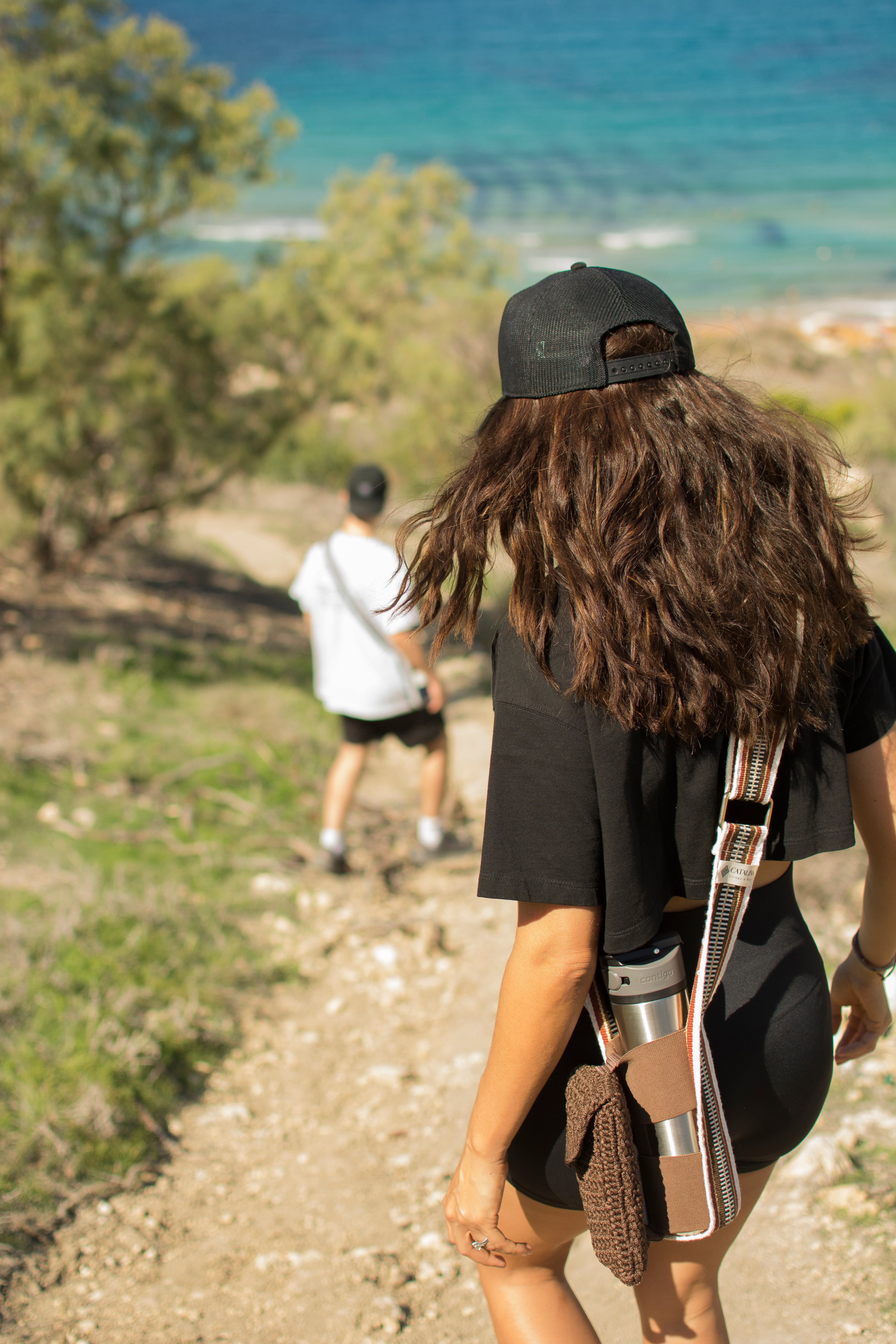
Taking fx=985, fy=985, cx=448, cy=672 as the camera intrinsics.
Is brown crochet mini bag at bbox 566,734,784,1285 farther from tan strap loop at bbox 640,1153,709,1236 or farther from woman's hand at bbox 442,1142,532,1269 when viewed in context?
woman's hand at bbox 442,1142,532,1269

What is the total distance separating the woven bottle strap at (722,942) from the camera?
3.94ft

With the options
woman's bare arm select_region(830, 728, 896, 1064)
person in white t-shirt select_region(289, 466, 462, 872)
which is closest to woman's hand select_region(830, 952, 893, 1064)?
woman's bare arm select_region(830, 728, 896, 1064)

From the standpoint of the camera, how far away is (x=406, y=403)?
10.3 meters

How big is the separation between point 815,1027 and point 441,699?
2.78 m

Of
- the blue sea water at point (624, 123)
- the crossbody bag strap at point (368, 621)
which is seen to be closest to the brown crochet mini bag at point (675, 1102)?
the crossbody bag strap at point (368, 621)

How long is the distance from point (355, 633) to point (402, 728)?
0.45 m

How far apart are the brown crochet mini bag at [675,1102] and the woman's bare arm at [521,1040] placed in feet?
0.26

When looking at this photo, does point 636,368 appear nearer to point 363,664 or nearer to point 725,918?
point 725,918

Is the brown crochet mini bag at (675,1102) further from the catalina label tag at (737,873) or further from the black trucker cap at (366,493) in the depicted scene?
the black trucker cap at (366,493)

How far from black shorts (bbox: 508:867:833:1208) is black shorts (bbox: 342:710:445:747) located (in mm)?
2779

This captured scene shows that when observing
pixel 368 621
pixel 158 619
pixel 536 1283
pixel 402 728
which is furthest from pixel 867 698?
pixel 158 619

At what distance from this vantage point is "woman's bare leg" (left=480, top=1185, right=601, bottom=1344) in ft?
4.56

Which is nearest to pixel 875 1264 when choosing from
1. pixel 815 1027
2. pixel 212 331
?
pixel 815 1027

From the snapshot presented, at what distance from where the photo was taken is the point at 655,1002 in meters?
1.23
